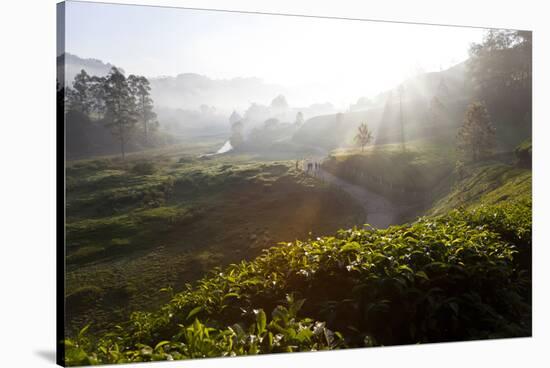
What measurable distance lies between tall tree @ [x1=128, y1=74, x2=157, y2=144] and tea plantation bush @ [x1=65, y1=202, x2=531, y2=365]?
174 centimetres

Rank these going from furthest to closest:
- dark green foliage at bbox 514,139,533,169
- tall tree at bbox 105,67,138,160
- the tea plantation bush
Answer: dark green foliage at bbox 514,139,533,169 < tall tree at bbox 105,67,138,160 < the tea plantation bush

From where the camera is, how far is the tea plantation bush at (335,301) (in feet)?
18.6

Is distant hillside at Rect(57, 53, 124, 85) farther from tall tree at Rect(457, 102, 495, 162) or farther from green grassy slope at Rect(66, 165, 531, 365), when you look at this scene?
tall tree at Rect(457, 102, 495, 162)

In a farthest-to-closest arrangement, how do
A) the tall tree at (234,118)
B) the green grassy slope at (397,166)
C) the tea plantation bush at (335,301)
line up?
the green grassy slope at (397,166) → the tall tree at (234,118) → the tea plantation bush at (335,301)

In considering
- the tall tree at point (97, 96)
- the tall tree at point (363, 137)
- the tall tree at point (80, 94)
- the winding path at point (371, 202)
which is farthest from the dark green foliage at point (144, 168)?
the tall tree at point (363, 137)

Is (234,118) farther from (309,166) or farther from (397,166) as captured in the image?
(397,166)

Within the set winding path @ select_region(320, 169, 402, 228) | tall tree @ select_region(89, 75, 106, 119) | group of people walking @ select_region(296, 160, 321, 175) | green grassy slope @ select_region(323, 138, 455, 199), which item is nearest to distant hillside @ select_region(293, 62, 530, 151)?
green grassy slope @ select_region(323, 138, 455, 199)

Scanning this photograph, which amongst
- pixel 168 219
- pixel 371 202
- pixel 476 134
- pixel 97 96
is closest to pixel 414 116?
pixel 476 134

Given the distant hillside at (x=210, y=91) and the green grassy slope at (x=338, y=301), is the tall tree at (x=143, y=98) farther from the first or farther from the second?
the green grassy slope at (x=338, y=301)

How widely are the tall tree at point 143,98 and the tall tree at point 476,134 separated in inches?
153

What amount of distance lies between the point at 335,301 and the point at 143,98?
113 inches

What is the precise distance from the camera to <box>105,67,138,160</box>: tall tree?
240 inches

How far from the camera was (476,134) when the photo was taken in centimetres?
765

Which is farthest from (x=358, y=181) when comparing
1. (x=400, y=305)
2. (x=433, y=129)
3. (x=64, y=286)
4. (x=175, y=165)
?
(x=64, y=286)
